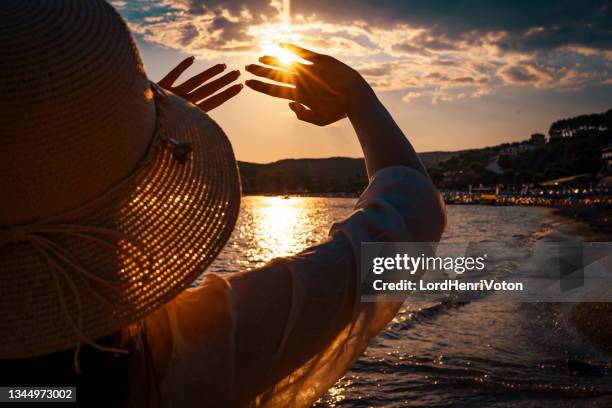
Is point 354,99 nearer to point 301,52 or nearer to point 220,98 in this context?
point 301,52

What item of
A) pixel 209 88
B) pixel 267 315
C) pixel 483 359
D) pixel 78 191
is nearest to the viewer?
pixel 78 191

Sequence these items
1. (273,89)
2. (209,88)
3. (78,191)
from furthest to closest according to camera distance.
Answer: (209,88) → (273,89) → (78,191)

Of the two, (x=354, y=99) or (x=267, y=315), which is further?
(x=354, y=99)

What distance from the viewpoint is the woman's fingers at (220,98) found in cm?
140

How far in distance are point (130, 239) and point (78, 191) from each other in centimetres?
11

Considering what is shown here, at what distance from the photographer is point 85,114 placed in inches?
30.2

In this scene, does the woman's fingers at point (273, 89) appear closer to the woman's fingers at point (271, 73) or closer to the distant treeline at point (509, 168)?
the woman's fingers at point (271, 73)

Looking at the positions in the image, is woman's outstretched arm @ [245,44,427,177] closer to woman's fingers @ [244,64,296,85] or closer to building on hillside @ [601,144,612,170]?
woman's fingers @ [244,64,296,85]

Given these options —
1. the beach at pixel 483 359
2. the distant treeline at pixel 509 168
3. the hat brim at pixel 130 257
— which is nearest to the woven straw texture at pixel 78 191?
the hat brim at pixel 130 257

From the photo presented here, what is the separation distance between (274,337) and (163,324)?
0.62 feet

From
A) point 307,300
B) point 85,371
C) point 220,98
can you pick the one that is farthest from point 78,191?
point 220,98

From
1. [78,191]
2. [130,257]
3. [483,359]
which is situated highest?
[78,191]

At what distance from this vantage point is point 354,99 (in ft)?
3.91

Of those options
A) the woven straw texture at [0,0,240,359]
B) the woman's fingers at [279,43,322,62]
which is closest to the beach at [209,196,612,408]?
the woman's fingers at [279,43,322,62]
